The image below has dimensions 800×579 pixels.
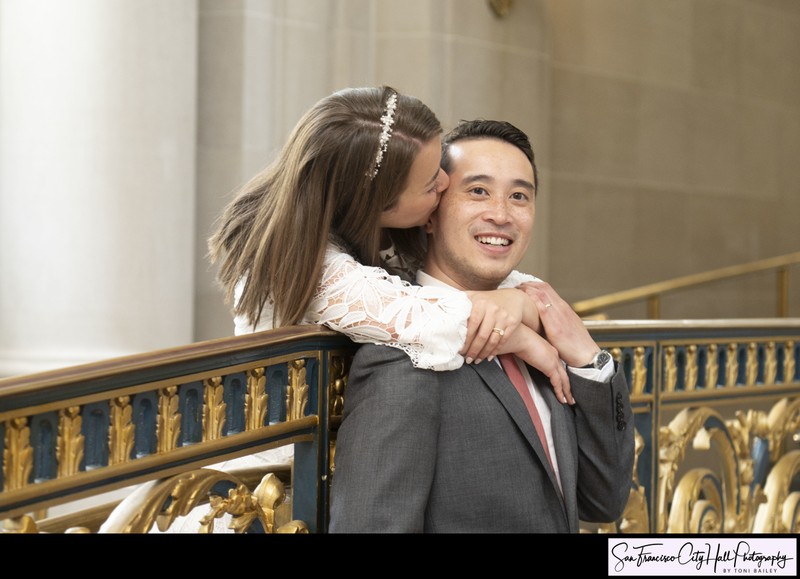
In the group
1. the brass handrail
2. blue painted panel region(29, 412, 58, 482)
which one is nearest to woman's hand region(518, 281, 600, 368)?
blue painted panel region(29, 412, 58, 482)

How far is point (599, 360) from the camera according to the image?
2598 millimetres

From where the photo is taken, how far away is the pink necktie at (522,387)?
248 centimetres

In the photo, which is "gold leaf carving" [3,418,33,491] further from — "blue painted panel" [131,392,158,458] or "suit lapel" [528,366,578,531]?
"suit lapel" [528,366,578,531]

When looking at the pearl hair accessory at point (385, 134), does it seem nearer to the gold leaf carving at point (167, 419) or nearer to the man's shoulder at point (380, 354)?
the man's shoulder at point (380, 354)

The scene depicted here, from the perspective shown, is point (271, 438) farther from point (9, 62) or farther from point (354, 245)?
point (9, 62)

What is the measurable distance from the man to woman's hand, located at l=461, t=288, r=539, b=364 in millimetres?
38

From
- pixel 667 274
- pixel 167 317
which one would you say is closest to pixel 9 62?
pixel 167 317

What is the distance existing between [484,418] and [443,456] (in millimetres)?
123

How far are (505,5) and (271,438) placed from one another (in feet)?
A: 16.8

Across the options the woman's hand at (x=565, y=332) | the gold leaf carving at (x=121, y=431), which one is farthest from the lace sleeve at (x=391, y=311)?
the gold leaf carving at (x=121, y=431)

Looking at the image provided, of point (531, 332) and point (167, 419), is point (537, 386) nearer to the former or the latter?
point (531, 332)

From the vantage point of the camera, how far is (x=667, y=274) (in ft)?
29.8

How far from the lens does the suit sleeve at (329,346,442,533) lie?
2.16m

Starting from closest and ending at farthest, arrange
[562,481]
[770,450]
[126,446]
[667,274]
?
[126,446], [562,481], [770,450], [667,274]
